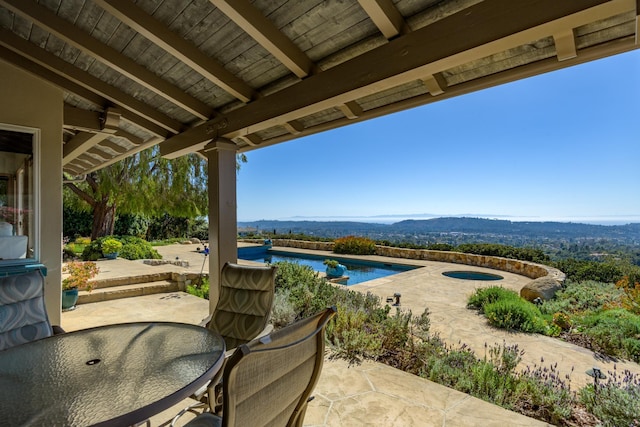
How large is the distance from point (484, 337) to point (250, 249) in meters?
13.5

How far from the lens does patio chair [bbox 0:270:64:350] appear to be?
2.09m

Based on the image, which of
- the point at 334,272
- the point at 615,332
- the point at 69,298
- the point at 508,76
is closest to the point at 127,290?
the point at 69,298

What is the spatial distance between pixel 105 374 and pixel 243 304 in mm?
1388

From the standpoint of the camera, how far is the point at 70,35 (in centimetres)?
254

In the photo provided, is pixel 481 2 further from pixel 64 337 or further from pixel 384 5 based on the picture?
pixel 64 337

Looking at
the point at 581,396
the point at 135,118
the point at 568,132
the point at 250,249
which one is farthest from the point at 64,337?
the point at 568,132

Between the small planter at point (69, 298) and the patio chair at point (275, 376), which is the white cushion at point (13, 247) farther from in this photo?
the patio chair at point (275, 376)

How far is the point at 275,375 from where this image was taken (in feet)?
3.34

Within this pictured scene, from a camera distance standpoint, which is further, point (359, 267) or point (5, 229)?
point (359, 267)

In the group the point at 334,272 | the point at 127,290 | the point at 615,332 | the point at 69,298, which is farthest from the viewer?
the point at 334,272

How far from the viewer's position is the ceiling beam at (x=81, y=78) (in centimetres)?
299

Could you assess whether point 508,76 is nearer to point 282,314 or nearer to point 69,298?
point 282,314

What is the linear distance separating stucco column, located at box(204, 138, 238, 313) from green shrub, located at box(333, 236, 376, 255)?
1216cm

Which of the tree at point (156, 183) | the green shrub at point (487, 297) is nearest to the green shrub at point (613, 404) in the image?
the green shrub at point (487, 297)
